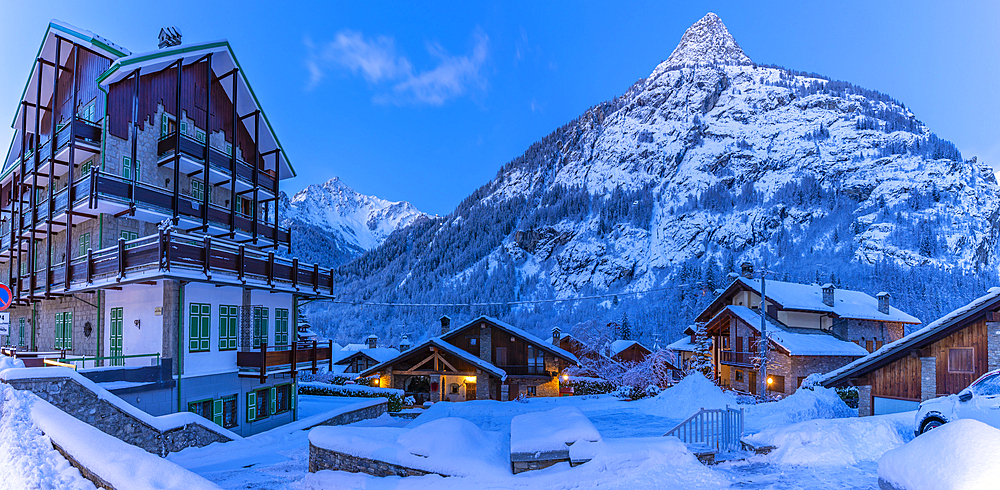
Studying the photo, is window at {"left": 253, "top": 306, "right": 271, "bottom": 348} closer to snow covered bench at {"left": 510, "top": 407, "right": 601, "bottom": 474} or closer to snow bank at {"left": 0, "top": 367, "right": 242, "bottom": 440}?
snow bank at {"left": 0, "top": 367, "right": 242, "bottom": 440}

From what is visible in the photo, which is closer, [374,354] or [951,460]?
[951,460]

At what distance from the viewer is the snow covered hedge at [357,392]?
32.3 m

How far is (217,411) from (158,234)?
8.01m

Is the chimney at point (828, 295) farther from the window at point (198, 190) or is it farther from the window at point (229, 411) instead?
the window at point (198, 190)

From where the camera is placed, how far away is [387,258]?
17888 cm

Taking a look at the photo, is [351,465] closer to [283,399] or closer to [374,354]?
[283,399]

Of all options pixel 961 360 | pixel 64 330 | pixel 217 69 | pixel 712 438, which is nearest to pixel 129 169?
pixel 217 69

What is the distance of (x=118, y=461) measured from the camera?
25.0 feet

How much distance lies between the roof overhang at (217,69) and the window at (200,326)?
33.6ft

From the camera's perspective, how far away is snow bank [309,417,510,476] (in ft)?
40.0

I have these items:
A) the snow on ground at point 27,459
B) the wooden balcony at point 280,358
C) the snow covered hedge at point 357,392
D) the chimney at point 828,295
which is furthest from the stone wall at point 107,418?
the chimney at point 828,295

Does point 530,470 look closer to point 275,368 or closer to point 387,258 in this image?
point 275,368

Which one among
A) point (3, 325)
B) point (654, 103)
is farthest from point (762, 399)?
point (654, 103)

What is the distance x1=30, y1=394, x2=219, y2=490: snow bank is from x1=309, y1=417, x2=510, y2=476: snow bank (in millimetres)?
5399
